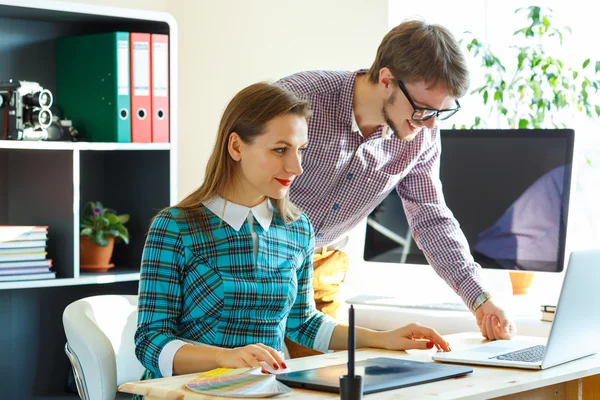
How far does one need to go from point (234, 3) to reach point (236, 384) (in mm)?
2322

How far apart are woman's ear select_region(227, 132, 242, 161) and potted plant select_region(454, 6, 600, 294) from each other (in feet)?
5.57

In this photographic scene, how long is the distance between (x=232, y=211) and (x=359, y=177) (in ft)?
2.03

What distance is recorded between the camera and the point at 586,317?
5.86ft

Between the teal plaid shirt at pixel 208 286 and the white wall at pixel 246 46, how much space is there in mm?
1669

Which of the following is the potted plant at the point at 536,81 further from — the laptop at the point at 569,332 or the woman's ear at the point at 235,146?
the woman's ear at the point at 235,146

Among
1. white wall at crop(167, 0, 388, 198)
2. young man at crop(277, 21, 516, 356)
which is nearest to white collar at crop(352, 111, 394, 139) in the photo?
young man at crop(277, 21, 516, 356)

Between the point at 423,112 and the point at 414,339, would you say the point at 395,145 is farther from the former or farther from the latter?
the point at 414,339

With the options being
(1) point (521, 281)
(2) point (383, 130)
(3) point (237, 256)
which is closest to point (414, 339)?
(3) point (237, 256)

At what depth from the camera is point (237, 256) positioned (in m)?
1.76

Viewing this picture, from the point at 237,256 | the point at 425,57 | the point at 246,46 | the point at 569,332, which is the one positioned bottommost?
the point at 569,332

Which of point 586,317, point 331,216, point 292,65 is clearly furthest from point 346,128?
point 292,65

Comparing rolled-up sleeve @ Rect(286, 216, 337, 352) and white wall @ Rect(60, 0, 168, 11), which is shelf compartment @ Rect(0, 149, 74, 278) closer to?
white wall @ Rect(60, 0, 168, 11)

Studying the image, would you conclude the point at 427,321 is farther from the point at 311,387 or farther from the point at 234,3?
the point at 234,3

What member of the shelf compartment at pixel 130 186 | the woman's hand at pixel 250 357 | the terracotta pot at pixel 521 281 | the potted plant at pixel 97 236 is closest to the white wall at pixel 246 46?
the shelf compartment at pixel 130 186
